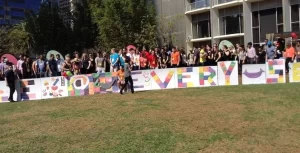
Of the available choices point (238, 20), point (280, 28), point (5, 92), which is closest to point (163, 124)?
point (5, 92)

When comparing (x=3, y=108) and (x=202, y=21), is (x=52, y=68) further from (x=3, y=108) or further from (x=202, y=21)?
(x=202, y=21)

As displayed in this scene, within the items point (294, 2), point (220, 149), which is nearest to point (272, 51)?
point (220, 149)

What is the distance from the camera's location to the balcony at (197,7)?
149 feet

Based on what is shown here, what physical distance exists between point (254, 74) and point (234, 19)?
25778 mm

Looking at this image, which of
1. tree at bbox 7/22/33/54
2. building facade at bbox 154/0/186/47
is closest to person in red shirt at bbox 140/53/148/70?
building facade at bbox 154/0/186/47

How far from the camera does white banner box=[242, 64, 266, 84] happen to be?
→ 1775 centimetres

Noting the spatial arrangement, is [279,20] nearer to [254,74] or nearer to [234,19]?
[234,19]

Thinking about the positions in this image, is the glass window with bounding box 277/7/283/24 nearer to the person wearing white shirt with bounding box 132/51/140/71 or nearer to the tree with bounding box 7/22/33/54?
the person wearing white shirt with bounding box 132/51/140/71

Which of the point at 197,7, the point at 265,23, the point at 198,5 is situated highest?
the point at 198,5

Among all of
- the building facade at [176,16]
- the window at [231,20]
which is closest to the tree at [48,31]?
the building facade at [176,16]

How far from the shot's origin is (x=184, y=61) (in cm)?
2170

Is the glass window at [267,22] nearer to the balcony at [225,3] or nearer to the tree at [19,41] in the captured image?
the balcony at [225,3]

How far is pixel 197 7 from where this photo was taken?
47.1 m

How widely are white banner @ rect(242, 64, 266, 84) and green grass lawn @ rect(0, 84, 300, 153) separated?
2834 millimetres
